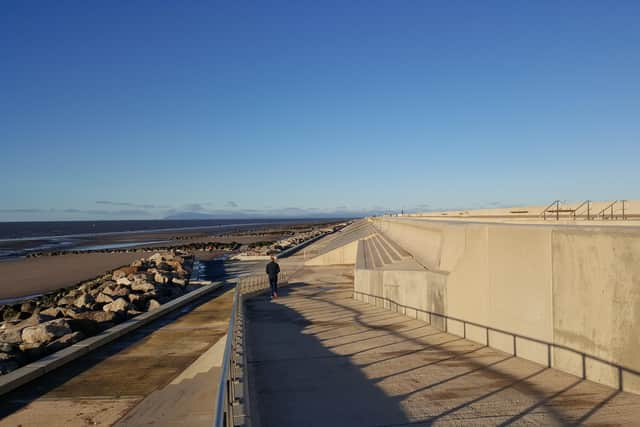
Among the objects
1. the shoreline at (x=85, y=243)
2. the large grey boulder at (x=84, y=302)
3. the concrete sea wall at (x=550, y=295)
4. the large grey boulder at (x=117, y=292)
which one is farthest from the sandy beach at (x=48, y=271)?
the concrete sea wall at (x=550, y=295)

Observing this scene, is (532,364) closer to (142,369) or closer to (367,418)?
(367,418)

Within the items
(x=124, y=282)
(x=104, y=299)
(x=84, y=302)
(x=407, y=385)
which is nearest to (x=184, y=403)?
(x=407, y=385)

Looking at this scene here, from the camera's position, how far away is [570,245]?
22.3 feet

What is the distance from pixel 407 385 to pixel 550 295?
2.45m

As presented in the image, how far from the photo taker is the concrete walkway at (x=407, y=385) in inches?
212

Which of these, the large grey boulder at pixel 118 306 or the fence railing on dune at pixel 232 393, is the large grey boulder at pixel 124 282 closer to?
the large grey boulder at pixel 118 306

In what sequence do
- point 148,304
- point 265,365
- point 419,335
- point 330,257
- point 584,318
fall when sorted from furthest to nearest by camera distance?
point 330,257
point 148,304
point 419,335
point 265,365
point 584,318

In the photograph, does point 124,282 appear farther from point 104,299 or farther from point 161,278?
point 104,299

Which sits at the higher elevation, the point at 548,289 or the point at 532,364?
the point at 548,289

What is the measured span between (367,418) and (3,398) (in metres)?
5.11

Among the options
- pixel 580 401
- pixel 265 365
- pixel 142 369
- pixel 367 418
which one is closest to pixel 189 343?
pixel 142 369

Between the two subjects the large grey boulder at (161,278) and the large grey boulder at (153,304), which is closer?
the large grey boulder at (153,304)

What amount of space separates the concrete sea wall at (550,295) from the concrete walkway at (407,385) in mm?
276

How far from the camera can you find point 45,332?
1058 cm
